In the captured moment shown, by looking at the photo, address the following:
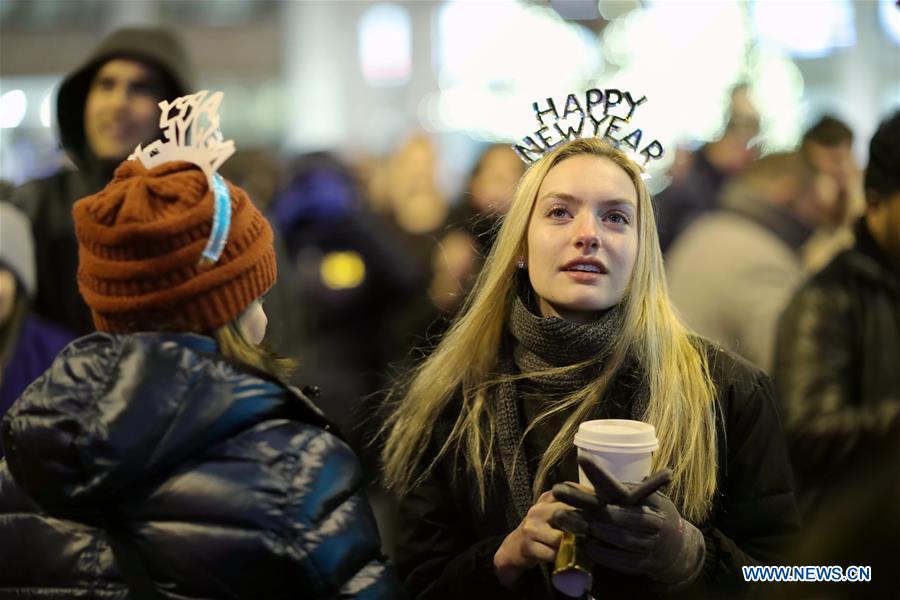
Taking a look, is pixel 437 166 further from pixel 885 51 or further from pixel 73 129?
pixel 73 129

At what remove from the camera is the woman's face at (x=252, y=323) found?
2.22 m

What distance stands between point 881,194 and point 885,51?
18.9 ft

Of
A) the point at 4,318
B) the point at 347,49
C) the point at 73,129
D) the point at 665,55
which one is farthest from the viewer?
the point at 347,49

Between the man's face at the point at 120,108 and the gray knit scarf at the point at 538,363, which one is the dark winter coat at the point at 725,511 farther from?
the man's face at the point at 120,108

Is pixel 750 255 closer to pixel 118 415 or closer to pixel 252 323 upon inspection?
pixel 252 323

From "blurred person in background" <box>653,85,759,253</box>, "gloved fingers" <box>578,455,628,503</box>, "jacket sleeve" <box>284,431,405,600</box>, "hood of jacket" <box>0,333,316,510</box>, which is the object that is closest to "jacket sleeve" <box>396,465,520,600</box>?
"jacket sleeve" <box>284,431,405,600</box>

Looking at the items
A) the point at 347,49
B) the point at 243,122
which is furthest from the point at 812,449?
the point at 347,49

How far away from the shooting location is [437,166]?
8805 millimetres

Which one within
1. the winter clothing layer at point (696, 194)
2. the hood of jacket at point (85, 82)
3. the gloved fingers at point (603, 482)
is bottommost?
the gloved fingers at point (603, 482)

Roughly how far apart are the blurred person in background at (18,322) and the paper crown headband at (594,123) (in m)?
1.89

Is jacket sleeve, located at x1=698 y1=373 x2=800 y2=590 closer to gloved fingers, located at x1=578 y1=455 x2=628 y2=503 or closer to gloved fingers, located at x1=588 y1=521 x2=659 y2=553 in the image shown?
gloved fingers, located at x1=588 y1=521 x2=659 y2=553

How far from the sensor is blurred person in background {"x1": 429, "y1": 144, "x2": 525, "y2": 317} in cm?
279

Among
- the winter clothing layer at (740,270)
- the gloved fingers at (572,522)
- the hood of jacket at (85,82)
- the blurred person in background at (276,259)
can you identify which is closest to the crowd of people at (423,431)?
the gloved fingers at (572,522)

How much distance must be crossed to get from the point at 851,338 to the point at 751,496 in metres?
1.75
